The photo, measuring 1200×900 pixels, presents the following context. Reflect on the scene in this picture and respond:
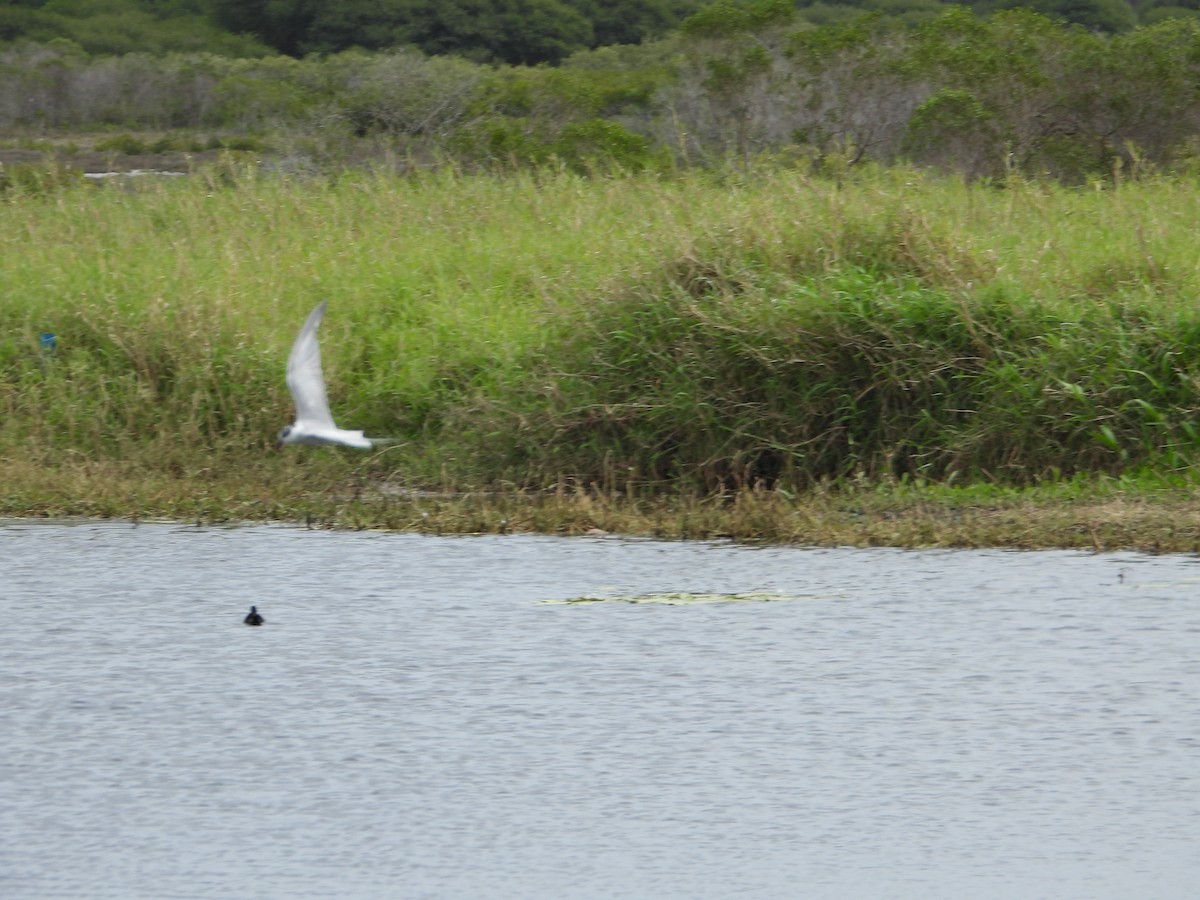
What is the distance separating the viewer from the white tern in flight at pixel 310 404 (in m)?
7.71

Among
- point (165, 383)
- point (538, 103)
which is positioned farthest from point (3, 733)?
point (538, 103)

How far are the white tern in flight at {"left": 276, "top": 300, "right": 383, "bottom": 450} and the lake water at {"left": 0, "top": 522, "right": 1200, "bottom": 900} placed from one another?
1.72 ft

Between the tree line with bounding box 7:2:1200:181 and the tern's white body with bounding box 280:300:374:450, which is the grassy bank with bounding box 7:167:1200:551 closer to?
the tern's white body with bounding box 280:300:374:450

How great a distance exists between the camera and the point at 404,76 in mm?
26078

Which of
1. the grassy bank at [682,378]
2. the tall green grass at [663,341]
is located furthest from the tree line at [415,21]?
the grassy bank at [682,378]

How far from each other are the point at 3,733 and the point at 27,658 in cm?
84

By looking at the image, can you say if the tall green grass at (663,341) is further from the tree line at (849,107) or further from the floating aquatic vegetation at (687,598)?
the tree line at (849,107)

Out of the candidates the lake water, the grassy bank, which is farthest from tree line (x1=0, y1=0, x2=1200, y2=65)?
the lake water

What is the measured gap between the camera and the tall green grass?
876 centimetres

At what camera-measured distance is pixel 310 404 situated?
790 cm

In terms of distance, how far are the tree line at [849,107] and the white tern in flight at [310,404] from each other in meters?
5.44

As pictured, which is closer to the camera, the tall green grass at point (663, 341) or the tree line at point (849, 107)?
the tall green grass at point (663, 341)

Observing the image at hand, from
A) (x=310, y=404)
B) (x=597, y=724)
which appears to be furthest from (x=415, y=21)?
(x=597, y=724)

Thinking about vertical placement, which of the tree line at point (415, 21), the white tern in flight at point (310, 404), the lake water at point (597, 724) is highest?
the white tern in flight at point (310, 404)
